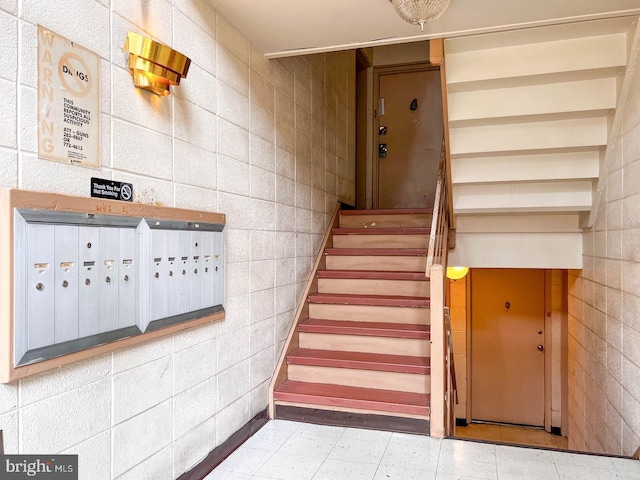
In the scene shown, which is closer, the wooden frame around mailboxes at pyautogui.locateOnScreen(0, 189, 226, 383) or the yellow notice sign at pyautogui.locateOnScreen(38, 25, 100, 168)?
the wooden frame around mailboxes at pyautogui.locateOnScreen(0, 189, 226, 383)

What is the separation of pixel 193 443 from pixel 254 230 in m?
1.21

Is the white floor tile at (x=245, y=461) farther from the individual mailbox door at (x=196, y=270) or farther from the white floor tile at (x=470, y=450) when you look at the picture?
the white floor tile at (x=470, y=450)

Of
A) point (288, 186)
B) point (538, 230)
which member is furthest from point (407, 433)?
point (538, 230)

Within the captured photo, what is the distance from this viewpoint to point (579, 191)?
3.29m

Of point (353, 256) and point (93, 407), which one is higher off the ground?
point (353, 256)

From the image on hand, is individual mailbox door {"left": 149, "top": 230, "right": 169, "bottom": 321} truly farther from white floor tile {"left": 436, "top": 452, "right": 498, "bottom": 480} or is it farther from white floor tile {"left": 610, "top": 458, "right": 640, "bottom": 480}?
white floor tile {"left": 610, "top": 458, "right": 640, "bottom": 480}

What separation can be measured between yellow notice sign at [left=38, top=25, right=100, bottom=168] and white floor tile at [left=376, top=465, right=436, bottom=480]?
6.26ft

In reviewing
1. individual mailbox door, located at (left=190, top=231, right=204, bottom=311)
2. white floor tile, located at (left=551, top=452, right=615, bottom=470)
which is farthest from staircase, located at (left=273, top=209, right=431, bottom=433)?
individual mailbox door, located at (left=190, top=231, right=204, bottom=311)

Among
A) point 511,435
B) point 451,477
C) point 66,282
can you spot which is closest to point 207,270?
point 66,282

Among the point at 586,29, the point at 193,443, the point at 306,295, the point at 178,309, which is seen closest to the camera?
the point at 178,309

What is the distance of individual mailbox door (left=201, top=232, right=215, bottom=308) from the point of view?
2188mm

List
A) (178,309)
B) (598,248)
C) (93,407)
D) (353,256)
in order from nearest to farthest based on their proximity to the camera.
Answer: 1. (93,407)
2. (178,309)
3. (598,248)
4. (353,256)

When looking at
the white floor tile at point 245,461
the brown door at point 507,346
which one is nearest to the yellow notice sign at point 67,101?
the white floor tile at point 245,461

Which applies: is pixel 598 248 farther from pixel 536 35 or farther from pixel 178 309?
pixel 178 309
